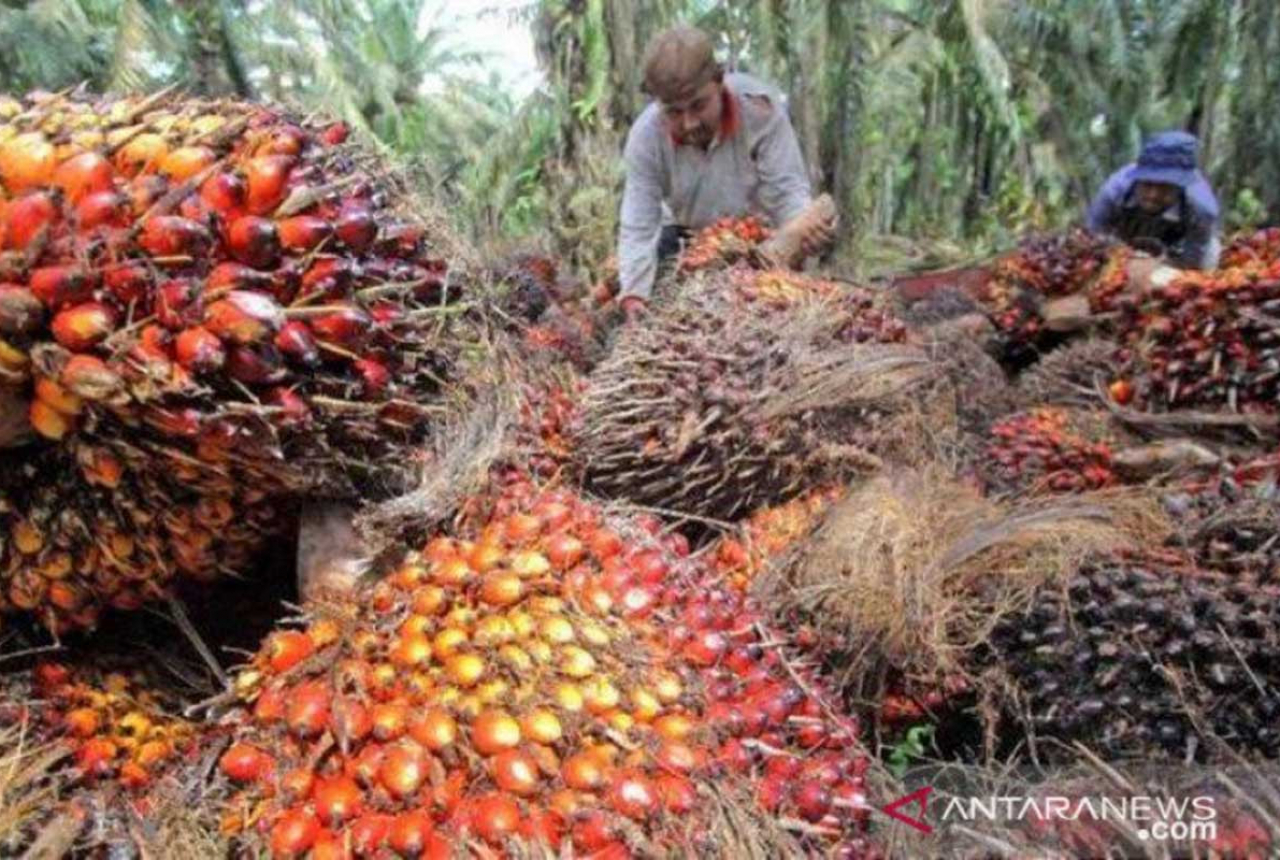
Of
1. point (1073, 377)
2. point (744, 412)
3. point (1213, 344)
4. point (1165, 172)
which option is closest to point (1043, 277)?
point (1165, 172)

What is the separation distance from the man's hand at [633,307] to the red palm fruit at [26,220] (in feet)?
5.95

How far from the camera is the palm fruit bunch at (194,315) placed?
116 centimetres

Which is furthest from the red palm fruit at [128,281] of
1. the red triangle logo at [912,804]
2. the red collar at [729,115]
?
the red collar at [729,115]

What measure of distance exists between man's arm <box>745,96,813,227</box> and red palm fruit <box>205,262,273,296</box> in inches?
115

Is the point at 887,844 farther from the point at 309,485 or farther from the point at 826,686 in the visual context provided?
the point at 309,485

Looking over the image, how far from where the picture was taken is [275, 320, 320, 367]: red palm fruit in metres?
1.22

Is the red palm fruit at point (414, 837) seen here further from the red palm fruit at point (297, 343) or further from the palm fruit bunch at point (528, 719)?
the red palm fruit at point (297, 343)

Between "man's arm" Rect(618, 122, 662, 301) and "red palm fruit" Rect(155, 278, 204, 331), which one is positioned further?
"man's arm" Rect(618, 122, 662, 301)

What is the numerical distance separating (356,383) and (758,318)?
1231mm

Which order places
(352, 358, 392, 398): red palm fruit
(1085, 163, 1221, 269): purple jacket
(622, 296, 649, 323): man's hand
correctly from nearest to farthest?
1. (352, 358, 392, 398): red palm fruit
2. (622, 296, 649, 323): man's hand
3. (1085, 163, 1221, 269): purple jacket

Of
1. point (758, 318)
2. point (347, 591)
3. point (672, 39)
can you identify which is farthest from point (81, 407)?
point (672, 39)

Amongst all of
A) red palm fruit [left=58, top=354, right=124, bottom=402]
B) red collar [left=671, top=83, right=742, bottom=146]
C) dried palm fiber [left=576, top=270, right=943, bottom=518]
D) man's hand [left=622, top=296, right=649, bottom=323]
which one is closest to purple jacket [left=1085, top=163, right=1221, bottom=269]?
red collar [left=671, top=83, right=742, bottom=146]

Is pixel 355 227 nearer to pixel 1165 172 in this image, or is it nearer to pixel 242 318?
pixel 242 318

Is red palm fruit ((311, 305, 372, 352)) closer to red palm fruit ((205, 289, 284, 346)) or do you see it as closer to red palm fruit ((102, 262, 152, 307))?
red palm fruit ((205, 289, 284, 346))
